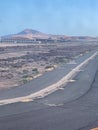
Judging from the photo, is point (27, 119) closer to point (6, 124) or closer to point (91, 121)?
point (6, 124)

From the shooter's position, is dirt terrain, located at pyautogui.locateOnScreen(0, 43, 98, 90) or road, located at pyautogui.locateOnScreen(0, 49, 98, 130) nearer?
road, located at pyautogui.locateOnScreen(0, 49, 98, 130)

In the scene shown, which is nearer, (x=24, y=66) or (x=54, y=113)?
(x=54, y=113)

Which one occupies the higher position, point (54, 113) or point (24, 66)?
point (54, 113)

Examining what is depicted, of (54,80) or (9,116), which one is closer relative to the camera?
(9,116)

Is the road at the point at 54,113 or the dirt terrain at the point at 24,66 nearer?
the road at the point at 54,113

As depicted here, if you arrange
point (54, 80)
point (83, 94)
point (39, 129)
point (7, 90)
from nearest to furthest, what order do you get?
point (39, 129) → point (83, 94) → point (7, 90) → point (54, 80)

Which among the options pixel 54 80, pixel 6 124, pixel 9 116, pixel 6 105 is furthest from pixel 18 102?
pixel 54 80

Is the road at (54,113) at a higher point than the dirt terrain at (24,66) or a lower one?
higher

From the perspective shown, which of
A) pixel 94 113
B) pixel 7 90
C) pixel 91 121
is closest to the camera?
pixel 91 121
